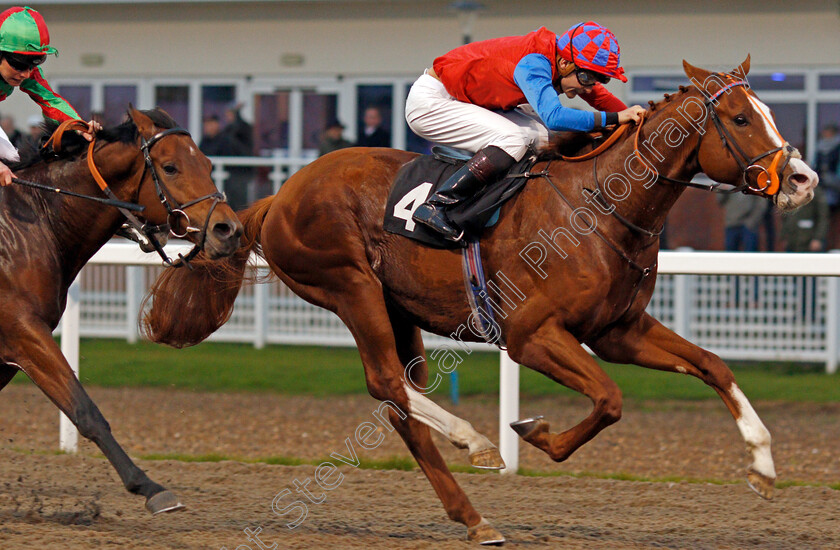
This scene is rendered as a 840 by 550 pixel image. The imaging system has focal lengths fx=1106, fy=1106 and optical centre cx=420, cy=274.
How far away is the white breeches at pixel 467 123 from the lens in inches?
164

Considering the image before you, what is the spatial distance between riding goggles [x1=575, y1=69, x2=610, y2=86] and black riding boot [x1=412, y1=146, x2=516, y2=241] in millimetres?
386

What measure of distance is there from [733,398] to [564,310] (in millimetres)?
675

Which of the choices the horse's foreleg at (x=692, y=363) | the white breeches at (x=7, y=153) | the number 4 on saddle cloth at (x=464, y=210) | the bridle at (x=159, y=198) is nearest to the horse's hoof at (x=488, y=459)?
the number 4 on saddle cloth at (x=464, y=210)

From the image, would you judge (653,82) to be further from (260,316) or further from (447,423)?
(447,423)

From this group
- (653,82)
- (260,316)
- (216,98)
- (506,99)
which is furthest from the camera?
(216,98)

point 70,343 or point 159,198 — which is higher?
point 159,198

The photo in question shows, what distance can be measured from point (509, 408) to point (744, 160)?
6.73 feet

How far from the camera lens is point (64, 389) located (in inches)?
152

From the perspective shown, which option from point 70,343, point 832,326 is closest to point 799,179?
point 70,343

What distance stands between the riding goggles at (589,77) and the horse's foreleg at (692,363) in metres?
0.88

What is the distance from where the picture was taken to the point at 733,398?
12.8ft

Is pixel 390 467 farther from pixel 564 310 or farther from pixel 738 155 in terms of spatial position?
pixel 738 155

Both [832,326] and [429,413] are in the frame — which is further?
[832,326]

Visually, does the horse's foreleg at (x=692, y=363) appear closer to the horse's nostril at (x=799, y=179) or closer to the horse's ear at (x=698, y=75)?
the horse's nostril at (x=799, y=179)
